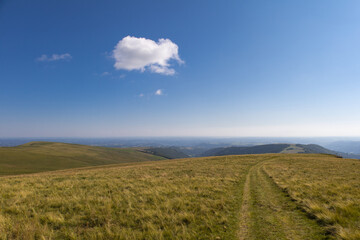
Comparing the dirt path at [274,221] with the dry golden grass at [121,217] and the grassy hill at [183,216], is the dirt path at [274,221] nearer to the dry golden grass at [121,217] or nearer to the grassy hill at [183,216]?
the grassy hill at [183,216]

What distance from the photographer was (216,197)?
10141 millimetres

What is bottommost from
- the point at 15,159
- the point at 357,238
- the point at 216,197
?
the point at 15,159

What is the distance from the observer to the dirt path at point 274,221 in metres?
5.86

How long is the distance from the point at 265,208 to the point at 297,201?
2640 millimetres

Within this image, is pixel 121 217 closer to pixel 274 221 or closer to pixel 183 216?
pixel 183 216

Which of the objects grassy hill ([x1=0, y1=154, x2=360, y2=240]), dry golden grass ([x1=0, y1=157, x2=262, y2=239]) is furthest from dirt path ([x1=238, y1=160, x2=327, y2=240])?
dry golden grass ([x1=0, y1=157, x2=262, y2=239])

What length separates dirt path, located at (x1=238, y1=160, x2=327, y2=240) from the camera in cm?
586

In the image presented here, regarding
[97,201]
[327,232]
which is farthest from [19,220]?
[327,232]

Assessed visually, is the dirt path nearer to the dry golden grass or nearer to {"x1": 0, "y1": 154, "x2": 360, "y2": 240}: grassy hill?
{"x1": 0, "y1": 154, "x2": 360, "y2": 240}: grassy hill

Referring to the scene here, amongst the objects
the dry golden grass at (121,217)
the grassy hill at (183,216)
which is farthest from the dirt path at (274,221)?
the dry golden grass at (121,217)

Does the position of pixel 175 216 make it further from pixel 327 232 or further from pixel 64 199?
pixel 64 199

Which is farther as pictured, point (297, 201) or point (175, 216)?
point (297, 201)

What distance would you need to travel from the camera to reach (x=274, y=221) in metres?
6.96

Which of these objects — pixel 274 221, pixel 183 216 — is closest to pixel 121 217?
pixel 183 216
